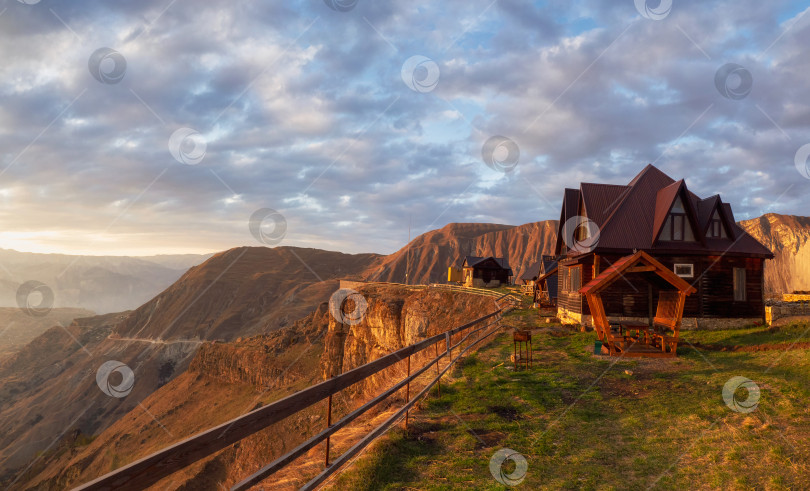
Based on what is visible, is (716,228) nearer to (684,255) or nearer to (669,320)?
(684,255)

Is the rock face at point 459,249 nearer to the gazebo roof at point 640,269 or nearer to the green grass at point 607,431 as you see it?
the gazebo roof at point 640,269

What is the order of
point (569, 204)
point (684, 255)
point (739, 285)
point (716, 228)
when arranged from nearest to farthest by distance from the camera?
1. point (739, 285)
2. point (684, 255)
3. point (716, 228)
4. point (569, 204)

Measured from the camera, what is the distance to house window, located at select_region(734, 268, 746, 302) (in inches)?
896

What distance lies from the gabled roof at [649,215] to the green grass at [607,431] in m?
10.7

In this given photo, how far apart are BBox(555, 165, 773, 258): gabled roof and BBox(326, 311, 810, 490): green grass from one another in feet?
35.0

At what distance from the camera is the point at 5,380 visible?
113750 millimetres

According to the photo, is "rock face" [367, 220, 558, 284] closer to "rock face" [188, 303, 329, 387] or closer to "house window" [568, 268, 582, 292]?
"rock face" [188, 303, 329, 387]

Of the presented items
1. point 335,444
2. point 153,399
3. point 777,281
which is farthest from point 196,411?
point 777,281

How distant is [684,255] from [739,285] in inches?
137

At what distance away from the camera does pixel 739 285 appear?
2283cm

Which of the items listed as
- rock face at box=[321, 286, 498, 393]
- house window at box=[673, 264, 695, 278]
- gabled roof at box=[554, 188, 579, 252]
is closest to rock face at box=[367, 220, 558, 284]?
rock face at box=[321, 286, 498, 393]

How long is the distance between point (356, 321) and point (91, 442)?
53.8 m

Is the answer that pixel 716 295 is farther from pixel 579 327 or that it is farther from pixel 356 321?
pixel 356 321

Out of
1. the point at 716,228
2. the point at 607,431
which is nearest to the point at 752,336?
the point at 716,228
